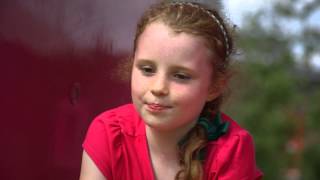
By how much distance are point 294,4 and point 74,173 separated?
616 inches

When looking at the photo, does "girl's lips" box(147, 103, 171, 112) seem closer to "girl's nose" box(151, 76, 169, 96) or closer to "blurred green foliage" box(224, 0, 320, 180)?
"girl's nose" box(151, 76, 169, 96)

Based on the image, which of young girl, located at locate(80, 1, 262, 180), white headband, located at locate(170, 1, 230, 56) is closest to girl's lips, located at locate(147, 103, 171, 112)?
young girl, located at locate(80, 1, 262, 180)

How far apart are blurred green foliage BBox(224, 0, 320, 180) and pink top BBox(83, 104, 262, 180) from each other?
14.5 m

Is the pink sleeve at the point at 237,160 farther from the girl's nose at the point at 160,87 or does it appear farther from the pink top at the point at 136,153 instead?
the girl's nose at the point at 160,87

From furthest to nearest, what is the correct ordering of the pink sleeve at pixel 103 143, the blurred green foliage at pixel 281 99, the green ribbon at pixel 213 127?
the blurred green foliage at pixel 281 99
the green ribbon at pixel 213 127
the pink sleeve at pixel 103 143

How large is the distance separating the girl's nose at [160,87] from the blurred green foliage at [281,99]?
14.7 m

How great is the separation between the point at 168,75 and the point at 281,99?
15.5 m

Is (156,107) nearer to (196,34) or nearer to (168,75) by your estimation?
(168,75)

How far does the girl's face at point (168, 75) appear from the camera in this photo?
1.65 meters

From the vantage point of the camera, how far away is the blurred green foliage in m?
16.4

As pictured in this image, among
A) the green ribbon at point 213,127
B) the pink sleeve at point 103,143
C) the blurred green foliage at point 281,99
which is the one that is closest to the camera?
the pink sleeve at point 103,143

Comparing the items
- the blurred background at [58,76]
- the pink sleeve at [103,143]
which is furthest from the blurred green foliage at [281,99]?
the pink sleeve at [103,143]

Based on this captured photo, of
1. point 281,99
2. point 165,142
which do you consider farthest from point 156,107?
point 281,99

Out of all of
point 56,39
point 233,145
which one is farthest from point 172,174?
point 56,39
